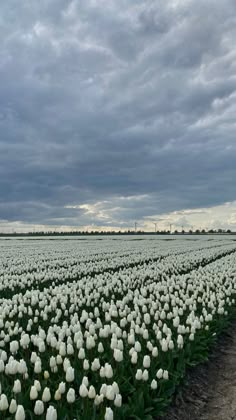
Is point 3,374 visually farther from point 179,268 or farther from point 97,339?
point 179,268

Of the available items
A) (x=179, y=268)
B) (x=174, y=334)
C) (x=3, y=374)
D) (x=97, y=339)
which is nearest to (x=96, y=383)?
(x=3, y=374)

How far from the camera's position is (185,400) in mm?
6395

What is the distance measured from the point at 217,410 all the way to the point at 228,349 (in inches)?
125

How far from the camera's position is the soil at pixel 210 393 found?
236 inches

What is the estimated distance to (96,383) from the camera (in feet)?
18.1

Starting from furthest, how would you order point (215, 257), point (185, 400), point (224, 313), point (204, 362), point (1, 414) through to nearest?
1. point (215, 257)
2. point (224, 313)
3. point (204, 362)
4. point (185, 400)
5. point (1, 414)

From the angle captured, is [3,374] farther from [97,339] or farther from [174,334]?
[174,334]

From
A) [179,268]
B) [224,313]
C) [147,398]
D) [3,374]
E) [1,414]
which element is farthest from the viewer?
[179,268]

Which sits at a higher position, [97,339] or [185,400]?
[97,339]

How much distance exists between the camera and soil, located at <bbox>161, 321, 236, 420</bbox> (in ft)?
19.6

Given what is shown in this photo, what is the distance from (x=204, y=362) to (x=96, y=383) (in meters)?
3.31

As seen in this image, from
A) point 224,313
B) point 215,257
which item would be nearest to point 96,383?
point 224,313

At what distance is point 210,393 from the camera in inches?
268

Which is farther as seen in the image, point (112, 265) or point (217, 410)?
point (112, 265)
